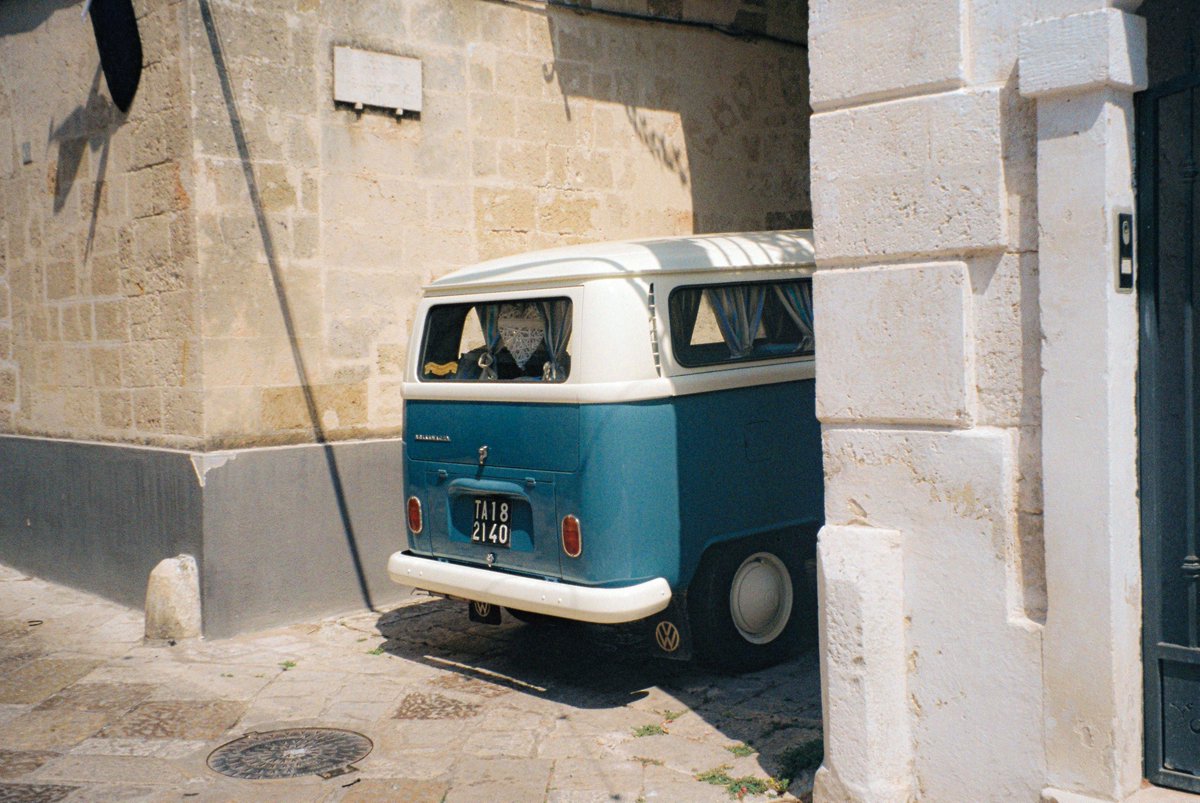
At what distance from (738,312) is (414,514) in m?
2.03

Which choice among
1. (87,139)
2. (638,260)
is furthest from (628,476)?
(87,139)

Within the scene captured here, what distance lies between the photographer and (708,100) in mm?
9820

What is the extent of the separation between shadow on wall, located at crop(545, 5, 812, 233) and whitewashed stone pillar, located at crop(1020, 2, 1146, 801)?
5521 mm

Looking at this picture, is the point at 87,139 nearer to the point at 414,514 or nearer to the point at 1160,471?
the point at 414,514

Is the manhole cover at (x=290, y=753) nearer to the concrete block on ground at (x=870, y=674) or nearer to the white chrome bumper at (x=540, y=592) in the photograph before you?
the white chrome bumper at (x=540, y=592)

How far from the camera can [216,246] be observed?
7125 mm

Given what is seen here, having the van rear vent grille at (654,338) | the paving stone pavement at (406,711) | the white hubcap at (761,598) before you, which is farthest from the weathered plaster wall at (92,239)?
the white hubcap at (761,598)

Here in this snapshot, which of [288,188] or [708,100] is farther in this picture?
[708,100]

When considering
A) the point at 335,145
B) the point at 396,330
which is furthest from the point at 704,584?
the point at 335,145

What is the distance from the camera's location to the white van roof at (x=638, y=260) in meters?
5.76

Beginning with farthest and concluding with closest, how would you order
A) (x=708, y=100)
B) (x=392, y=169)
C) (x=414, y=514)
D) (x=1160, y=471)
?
(x=708, y=100) < (x=392, y=169) < (x=414, y=514) < (x=1160, y=471)

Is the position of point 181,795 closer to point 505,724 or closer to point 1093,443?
point 505,724

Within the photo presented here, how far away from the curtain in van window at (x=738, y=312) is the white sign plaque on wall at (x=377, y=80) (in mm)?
2978

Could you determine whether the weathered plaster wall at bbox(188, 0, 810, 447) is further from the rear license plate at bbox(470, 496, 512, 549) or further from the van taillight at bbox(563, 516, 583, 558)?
the van taillight at bbox(563, 516, 583, 558)
